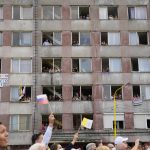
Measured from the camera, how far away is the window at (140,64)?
156 feet

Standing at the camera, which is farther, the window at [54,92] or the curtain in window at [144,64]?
the curtain in window at [144,64]

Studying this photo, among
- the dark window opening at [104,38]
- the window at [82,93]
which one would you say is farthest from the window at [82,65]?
the dark window opening at [104,38]

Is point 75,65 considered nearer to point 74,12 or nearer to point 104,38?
point 104,38

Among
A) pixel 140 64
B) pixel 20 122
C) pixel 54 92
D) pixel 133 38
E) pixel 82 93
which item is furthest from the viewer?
pixel 133 38

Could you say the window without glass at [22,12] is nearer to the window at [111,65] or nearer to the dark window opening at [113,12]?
the dark window opening at [113,12]

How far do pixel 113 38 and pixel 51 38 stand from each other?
6335mm

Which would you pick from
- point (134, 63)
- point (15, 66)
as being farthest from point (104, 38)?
point (15, 66)

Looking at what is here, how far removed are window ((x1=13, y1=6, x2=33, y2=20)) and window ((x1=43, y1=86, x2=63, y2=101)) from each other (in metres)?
7.79

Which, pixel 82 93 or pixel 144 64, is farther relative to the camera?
pixel 144 64

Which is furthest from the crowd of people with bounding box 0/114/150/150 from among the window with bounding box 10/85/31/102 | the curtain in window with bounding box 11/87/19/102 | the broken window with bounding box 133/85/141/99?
the broken window with bounding box 133/85/141/99

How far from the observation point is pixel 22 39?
157ft

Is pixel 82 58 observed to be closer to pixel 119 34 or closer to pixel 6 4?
pixel 119 34

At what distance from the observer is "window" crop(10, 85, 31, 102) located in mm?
45844

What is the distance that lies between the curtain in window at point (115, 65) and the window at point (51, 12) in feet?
23.4
